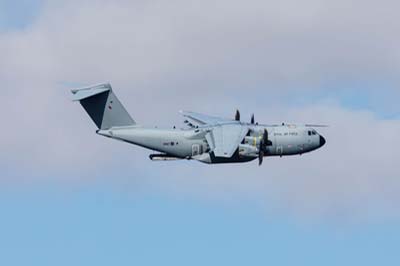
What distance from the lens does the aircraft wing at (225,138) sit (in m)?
98.2

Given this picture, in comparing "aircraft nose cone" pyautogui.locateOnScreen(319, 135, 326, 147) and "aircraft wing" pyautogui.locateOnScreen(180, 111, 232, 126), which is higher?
"aircraft wing" pyautogui.locateOnScreen(180, 111, 232, 126)

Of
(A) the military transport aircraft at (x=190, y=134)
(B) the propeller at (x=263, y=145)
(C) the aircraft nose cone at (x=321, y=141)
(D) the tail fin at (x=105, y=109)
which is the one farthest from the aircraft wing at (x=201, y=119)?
(C) the aircraft nose cone at (x=321, y=141)

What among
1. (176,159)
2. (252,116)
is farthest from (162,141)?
(252,116)

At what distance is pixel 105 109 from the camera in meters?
104

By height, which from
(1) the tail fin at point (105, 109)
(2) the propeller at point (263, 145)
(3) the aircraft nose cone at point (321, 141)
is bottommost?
(2) the propeller at point (263, 145)

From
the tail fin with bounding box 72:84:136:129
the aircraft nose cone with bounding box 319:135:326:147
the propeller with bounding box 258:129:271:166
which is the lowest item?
the propeller with bounding box 258:129:271:166

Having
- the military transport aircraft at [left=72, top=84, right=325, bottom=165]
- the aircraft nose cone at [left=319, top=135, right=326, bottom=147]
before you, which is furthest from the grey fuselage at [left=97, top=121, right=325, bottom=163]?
the aircraft nose cone at [left=319, top=135, right=326, bottom=147]

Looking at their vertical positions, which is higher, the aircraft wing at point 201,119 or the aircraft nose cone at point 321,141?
the aircraft wing at point 201,119

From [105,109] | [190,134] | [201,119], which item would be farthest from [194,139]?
[105,109]

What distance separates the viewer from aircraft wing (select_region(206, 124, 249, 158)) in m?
98.2

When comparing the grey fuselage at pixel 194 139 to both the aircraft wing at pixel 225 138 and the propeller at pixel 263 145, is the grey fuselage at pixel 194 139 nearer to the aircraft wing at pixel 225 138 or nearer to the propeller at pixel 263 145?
the propeller at pixel 263 145

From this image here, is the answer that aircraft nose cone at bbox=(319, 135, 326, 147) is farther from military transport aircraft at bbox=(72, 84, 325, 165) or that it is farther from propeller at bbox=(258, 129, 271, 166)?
propeller at bbox=(258, 129, 271, 166)

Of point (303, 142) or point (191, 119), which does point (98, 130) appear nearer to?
point (191, 119)

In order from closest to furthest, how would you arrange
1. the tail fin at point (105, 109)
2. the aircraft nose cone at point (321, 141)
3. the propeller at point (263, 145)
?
the propeller at point (263, 145) → the tail fin at point (105, 109) → the aircraft nose cone at point (321, 141)
